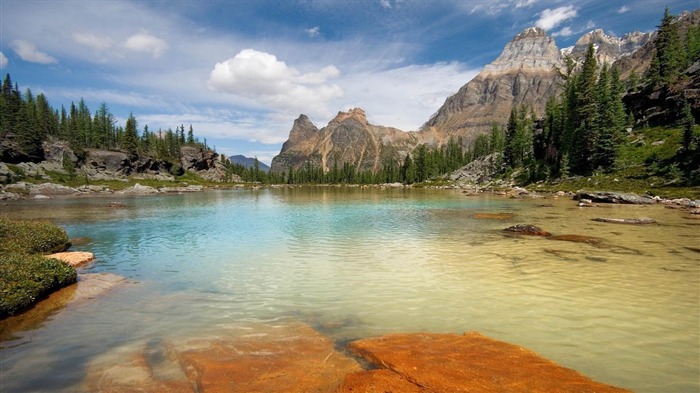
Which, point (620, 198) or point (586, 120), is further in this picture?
point (586, 120)

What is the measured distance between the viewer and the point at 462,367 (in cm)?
810

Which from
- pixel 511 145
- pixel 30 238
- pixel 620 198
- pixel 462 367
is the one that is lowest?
pixel 462 367

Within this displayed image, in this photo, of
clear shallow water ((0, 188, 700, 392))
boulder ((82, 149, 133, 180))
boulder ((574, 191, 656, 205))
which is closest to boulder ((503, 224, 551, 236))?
clear shallow water ((0, 188, 700, 392))

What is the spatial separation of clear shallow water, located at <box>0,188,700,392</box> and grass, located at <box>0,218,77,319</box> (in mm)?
1564

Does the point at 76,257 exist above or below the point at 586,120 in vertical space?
below

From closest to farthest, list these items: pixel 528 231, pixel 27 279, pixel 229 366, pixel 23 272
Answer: pixel 229 366 < pixel 27 279 < pixel 23 272 < pixel 528 231

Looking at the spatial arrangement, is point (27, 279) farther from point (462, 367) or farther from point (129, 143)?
point (129, 143)

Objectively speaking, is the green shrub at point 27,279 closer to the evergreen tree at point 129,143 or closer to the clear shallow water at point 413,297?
the clear shallow water at point 413,297

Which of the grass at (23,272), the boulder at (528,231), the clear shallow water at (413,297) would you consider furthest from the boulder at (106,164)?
the boulder at (528,231)

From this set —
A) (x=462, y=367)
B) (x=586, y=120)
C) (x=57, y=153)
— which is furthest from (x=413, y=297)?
(x=57, y=153)

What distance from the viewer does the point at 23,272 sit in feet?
46.4

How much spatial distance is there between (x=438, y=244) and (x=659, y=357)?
669 inches

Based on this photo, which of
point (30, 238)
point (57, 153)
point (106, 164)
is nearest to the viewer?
point (30, 238)

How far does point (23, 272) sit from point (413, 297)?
1591 cm
